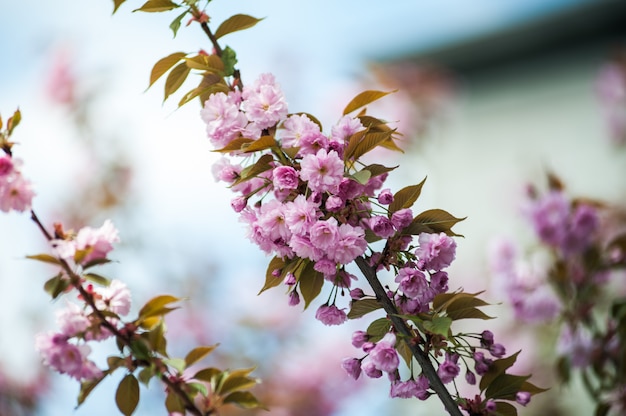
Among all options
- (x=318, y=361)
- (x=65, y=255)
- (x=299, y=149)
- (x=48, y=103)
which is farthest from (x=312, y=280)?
(x=48, y=103)

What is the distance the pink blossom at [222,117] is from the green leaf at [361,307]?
0.64 feet

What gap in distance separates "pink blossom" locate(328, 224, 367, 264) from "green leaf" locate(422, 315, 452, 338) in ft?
0.27

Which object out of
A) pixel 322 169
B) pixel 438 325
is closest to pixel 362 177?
pixel 322 169

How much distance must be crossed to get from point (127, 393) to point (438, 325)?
30 cm

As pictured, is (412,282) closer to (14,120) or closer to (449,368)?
(449,368)

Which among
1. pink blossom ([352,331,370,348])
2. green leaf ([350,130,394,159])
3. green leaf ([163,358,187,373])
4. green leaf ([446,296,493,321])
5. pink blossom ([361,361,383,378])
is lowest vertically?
green leaf ([163,358,187,373])

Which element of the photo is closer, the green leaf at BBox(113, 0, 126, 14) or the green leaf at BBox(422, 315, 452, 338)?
the green leaf at BBox(422, 315, 452, 338)

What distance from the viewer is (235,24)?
0.77 metres

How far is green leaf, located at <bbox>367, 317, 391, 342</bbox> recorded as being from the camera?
70cm

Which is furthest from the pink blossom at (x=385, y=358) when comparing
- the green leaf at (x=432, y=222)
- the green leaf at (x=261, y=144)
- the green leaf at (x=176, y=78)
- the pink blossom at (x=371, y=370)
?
the green leaf at (x=176, y=78)

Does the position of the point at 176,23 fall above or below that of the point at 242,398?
above

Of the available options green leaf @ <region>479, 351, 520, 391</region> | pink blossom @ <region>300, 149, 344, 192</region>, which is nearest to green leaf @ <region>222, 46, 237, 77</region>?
pink blossom @ <region>300, 149, 344, 192</region>

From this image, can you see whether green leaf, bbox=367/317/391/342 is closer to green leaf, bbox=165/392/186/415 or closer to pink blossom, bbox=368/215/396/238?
pink blossom, bbox=368/215/396/238

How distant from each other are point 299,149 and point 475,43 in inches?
135
